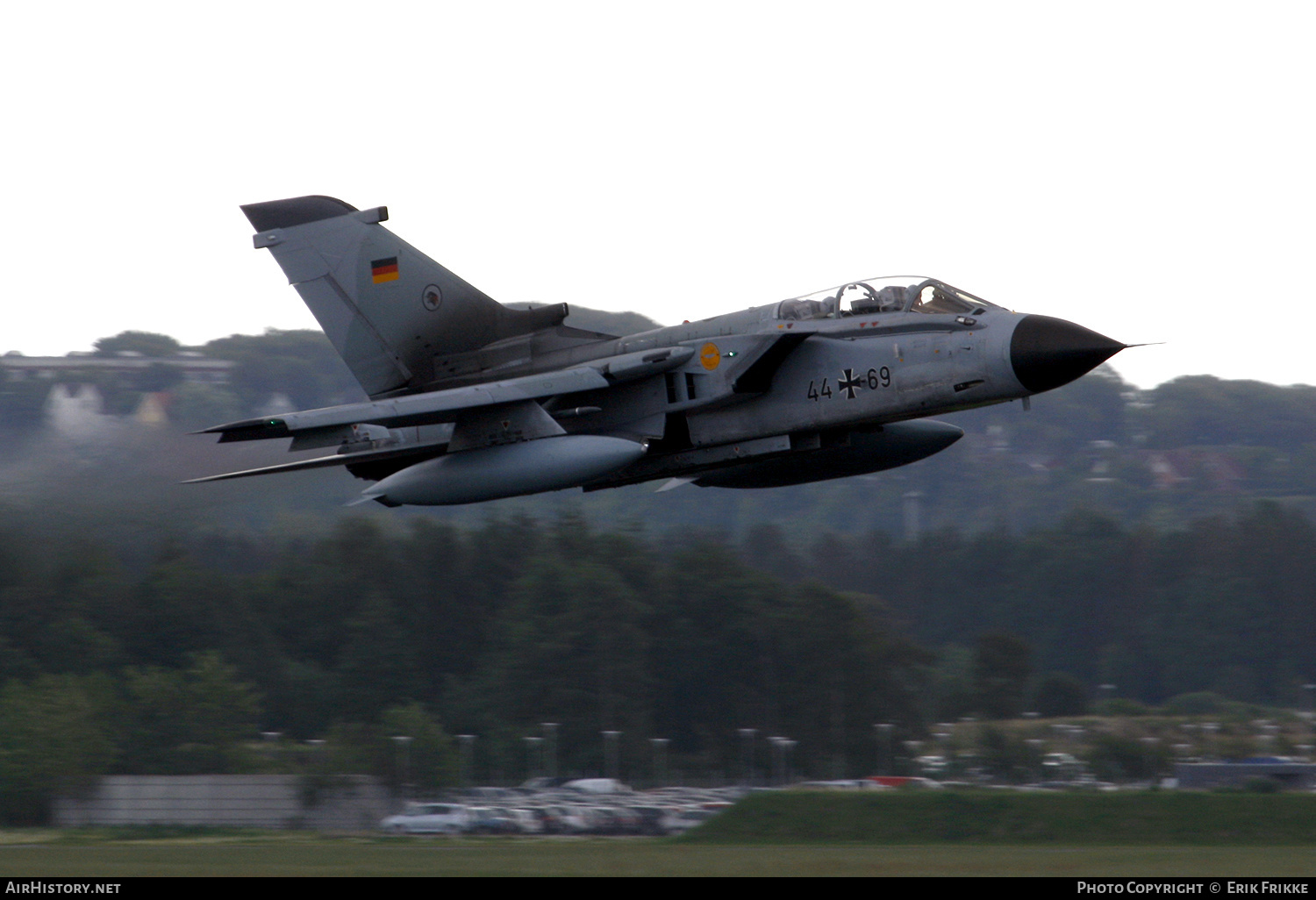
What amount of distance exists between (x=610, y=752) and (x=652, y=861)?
109 ft

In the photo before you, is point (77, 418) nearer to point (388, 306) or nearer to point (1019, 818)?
point (388, 306)

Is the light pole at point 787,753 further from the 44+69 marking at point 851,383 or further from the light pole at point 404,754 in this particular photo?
the 44+69 marking at point 851,383

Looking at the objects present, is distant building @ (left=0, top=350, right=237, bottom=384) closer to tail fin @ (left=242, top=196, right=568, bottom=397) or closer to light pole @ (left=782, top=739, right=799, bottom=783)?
tail fin @ (left=242, top=196, right=568, bottom=397)

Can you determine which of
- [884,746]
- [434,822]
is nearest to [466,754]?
[884,746]

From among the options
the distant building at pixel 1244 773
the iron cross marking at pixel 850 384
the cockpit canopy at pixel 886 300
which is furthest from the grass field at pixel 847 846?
the distant building at pixel 1244 773

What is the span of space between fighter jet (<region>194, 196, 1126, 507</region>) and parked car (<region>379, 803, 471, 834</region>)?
13367 millimetres

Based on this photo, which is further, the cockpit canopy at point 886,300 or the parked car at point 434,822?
the parked car at point 434,822

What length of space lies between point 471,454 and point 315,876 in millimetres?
5151

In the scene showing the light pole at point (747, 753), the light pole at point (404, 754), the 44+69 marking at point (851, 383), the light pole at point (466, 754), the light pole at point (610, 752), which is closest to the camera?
the 44+69 marking at point (851, 383)

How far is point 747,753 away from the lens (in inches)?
2170

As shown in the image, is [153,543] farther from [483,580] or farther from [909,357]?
[483,580]

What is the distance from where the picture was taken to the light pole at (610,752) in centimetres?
5280

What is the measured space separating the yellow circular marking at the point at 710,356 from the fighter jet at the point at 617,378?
0.02m

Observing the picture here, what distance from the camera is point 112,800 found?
121 ft
